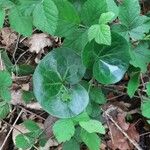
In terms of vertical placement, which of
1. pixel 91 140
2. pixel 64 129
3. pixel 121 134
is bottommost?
pixel 121 134

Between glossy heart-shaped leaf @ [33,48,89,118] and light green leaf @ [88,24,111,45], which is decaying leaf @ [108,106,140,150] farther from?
light green leaf @ [88,24,111,45]

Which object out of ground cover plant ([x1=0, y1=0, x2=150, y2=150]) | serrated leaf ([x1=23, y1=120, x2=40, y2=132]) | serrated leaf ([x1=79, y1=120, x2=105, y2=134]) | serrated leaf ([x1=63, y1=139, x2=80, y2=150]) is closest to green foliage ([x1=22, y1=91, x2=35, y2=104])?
ground cover plant ([x1=0, y1=0, x2=150, y2=150])

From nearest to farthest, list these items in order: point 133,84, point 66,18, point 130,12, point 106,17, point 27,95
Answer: point 106,17
point 66,18
point 130,12
point 133,84
point 27,95

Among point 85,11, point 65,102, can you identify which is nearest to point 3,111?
point 65,102

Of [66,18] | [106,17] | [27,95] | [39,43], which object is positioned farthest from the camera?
[39,43]

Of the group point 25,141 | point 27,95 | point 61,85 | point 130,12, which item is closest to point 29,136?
point 25,141

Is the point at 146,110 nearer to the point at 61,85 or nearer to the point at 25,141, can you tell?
the point at 61,85

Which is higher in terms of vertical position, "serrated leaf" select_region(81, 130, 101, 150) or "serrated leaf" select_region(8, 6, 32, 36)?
"serrated leaf" select_region(8, 6, 32, 36)
